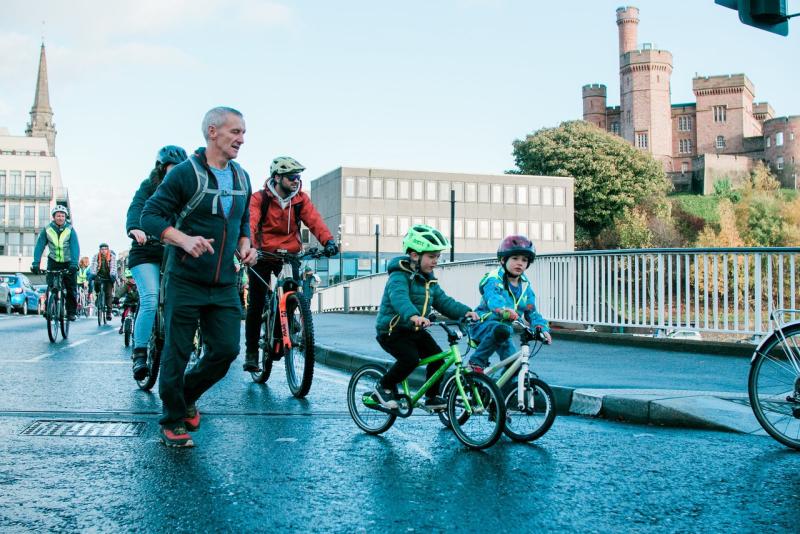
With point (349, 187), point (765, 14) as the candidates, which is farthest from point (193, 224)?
point (349, 187)

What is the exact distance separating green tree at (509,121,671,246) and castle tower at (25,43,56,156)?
104 meters

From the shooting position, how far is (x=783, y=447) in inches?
215

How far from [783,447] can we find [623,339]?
689 cm

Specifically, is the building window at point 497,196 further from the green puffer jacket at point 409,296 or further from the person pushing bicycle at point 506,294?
the green puffer jacket at point 409,296

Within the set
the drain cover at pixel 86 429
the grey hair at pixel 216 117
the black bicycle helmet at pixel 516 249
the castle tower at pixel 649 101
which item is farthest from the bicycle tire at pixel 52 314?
the castle tower at pixel 649 101

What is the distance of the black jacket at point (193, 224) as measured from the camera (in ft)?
16.2

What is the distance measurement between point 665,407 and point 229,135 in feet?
11.8

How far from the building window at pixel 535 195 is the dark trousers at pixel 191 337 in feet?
267

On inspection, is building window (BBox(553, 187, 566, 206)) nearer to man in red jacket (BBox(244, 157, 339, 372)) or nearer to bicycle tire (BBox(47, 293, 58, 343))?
bicycle tire (BBox(47, 293, 58, 343))

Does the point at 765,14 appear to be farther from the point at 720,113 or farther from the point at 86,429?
the point at 720,113

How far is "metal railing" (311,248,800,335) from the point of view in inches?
433

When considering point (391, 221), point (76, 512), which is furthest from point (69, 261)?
point (391, 221)

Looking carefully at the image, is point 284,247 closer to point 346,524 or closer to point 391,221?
point 346,524

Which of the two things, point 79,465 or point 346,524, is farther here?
point 79,465
